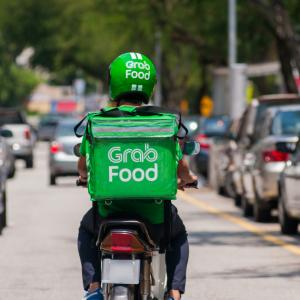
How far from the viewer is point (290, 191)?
35.0ft

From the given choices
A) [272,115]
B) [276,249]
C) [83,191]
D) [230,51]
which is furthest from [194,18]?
Result: [276,249]

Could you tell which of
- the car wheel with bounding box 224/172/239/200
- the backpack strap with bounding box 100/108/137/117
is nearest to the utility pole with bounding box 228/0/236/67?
the car wheel with bounding box 224/172/239/200

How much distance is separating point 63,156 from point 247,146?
790cm

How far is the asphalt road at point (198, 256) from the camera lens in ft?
24.4

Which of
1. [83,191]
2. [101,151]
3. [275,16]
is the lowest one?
[83,191]

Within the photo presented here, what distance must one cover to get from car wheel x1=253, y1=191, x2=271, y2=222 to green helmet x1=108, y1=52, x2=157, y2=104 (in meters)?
7.92

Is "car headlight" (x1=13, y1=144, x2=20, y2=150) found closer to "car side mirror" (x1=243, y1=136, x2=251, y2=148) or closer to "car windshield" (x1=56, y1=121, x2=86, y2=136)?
"car windshield" (x1=56, y1=121, x2=86, y2=136)

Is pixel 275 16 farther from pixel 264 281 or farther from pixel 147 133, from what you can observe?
pixel 147 133

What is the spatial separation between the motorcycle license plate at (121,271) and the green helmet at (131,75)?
949mm

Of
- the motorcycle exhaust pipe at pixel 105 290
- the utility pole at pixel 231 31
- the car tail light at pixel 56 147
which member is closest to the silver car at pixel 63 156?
the car tail light at pixel 56 147

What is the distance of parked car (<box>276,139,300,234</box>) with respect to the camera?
10.5m

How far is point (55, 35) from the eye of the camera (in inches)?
1907

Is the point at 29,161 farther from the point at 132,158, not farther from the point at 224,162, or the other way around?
the point at 132,158

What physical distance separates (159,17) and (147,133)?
88.8ft
